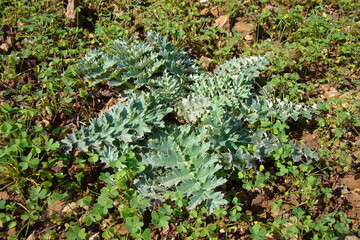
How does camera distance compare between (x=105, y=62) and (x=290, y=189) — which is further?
(x=105, y=62)

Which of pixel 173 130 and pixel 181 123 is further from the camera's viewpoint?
pixel 181 123

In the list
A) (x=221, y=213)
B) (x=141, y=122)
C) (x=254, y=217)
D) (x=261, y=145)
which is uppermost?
(x=141, y=122)

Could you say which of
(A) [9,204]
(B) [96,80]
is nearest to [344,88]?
(B) [96,80]

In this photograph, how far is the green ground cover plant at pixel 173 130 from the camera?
2656 millimetres

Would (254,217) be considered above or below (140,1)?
below

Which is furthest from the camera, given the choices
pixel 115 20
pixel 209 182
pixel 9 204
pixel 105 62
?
pixel 115 20

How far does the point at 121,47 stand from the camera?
3.63 meters

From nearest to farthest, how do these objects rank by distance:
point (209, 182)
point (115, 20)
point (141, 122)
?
point (209, 182), point (141, 122), point (115, 20)

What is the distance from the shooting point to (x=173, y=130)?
314 cm

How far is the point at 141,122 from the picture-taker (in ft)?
9.70

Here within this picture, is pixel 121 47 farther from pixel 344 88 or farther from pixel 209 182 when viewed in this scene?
pixel 344 88

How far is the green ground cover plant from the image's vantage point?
2.66 m

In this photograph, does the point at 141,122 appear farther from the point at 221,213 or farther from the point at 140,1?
the point at 140,1

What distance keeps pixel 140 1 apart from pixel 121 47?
165 cm
